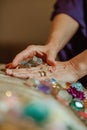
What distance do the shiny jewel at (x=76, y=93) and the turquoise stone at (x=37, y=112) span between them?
22 centimetres

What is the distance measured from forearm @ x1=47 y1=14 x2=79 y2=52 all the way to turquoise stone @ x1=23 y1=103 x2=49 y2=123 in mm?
478

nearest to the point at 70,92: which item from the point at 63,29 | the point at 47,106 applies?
the point at 47,106

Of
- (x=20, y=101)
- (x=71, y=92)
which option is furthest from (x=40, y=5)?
(x=20, y=101)

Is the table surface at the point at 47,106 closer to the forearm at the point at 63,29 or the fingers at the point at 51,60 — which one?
the fingers at the point at 51,60

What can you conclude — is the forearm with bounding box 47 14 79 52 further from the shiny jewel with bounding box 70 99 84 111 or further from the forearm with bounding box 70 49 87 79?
the shiny jewel with bounding box 70 99 84 111

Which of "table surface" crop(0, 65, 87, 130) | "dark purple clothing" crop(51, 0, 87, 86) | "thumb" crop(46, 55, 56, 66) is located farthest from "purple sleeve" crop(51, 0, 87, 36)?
"table surface" crop(0, 65, 87, 130)

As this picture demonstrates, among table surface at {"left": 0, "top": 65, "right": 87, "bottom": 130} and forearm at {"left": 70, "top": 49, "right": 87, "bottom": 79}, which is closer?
table surface at {"left": 0, "top": 65, "right": 87, "bottom": 130}

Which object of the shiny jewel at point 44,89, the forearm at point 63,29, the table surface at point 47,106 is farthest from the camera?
the forearm at point 63,29

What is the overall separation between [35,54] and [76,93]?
19cm

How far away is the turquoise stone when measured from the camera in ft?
1.42

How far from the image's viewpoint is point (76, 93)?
67 cm

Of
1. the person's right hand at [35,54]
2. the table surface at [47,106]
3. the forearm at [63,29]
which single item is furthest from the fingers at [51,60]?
the table surface at [47,106]

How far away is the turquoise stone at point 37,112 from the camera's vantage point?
432mm

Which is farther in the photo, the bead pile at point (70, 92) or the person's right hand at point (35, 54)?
the person's right hand at point (35, 54)
